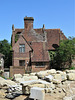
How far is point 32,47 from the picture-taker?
3528 centimetres

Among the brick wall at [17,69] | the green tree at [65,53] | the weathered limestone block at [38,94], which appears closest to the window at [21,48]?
the brick wall at [17,69]

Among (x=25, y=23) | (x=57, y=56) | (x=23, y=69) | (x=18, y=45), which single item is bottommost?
(x=23, y=69)

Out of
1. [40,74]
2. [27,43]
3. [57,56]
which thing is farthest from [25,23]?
[40,74]

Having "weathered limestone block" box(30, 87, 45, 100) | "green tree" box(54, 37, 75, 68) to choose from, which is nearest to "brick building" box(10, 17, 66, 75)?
"green tree" box(54, 37, 75, 68)

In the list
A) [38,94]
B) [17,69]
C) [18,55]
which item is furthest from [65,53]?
[38,94]

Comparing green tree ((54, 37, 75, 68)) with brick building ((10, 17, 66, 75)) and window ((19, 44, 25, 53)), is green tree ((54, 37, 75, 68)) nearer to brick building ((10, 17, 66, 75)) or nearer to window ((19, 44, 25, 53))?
brick building ((10, 17, 66, 75))

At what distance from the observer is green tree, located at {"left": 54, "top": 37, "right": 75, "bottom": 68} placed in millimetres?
31237

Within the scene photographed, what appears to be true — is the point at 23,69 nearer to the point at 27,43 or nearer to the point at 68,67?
the point at 27,43

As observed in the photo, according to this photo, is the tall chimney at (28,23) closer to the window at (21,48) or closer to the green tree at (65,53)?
the window at (21,48)

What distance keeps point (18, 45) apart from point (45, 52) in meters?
6.01

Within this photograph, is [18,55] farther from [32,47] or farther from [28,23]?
[28,23]

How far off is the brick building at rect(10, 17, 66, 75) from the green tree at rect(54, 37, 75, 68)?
8.16 feet

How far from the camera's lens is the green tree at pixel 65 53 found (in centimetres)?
3124

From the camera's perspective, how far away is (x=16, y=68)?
31.3 meters
